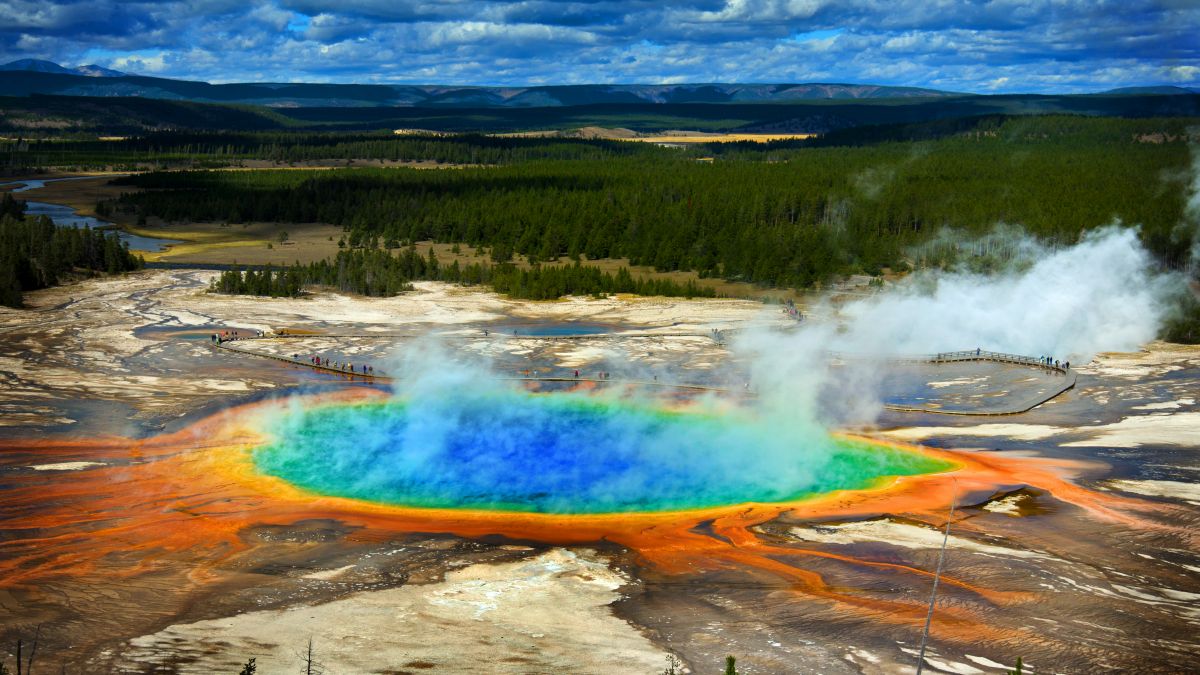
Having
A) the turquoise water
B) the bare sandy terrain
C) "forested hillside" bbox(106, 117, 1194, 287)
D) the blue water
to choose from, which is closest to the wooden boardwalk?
the turquoise water

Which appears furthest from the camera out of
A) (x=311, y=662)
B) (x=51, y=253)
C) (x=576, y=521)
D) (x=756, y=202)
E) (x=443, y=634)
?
(x=756, y=202)

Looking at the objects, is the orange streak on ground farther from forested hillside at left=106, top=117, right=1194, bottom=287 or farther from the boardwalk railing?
forested hillside at left=106, top=117, right=1194, bottom=287

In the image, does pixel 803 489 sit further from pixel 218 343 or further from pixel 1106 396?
pixel 218 343

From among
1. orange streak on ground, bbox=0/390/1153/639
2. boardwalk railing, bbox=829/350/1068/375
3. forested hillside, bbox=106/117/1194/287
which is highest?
forested hillside, bbox=106/117/1194/287

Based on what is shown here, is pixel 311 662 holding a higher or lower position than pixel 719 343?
lower

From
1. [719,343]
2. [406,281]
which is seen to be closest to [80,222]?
[406,281]

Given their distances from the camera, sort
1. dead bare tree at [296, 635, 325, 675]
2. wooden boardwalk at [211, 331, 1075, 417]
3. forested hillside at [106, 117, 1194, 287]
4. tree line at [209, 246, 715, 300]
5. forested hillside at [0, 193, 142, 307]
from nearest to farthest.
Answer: dead bare tree at [296, 635, 325, 675], wooden boardwalk at [211, 331, 1075, 417], forested hillside at [0, 193, 142, 307], tree line at [209, 246, 715, 300], forested hillside at [106, 117, 1194, 287]

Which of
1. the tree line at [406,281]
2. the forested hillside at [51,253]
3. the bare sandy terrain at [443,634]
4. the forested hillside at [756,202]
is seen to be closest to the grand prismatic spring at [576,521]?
the bare sandy terrain at [443,634]

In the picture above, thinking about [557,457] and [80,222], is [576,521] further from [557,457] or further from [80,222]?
[80,222]
